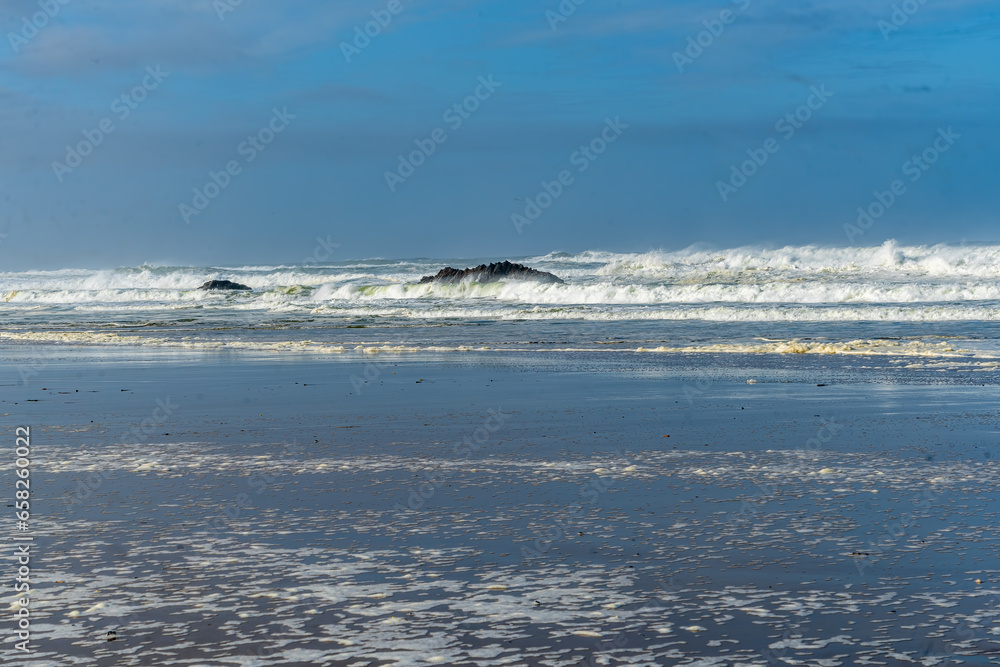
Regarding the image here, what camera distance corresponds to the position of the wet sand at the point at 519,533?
3.49m

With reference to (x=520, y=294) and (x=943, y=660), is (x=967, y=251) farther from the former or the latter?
(x=943, y=660)

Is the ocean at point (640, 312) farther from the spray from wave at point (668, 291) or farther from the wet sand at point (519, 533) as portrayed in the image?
the wet sand at point (519, 533)

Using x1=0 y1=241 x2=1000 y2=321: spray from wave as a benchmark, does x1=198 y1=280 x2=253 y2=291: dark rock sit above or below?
above

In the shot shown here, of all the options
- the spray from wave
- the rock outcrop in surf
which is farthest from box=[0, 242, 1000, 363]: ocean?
the rock outcrop in surf

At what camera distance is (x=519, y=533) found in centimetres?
→ 496

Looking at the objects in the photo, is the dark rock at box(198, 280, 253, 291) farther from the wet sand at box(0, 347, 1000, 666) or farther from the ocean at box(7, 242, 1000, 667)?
the wet sand at box(0, 347, 1000, 666)

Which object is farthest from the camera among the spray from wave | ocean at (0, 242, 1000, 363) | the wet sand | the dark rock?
the dark rock

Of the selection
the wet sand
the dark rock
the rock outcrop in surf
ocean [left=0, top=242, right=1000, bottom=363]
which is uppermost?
the dark rock

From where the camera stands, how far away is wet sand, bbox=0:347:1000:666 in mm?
3492

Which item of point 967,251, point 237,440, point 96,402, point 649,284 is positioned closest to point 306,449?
point 237,440

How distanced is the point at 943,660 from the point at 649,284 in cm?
4565

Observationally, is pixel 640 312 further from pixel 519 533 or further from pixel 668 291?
pixel 519 533

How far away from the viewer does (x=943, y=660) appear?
3.23 meters

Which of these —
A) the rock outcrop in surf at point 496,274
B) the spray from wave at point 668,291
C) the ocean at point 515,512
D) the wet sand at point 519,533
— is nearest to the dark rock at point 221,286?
the spray from wave at point 668,291
